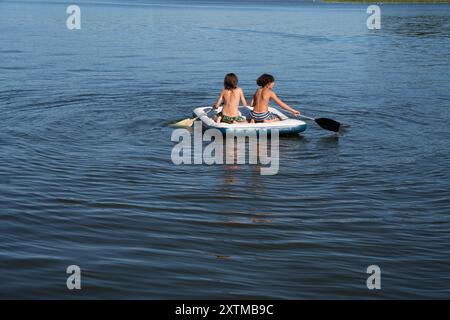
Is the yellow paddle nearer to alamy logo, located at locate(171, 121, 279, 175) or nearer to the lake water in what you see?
alamy logo, located at locate(171, 121, 279, 175)

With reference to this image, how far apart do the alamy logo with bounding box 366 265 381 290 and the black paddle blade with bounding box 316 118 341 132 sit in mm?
7557

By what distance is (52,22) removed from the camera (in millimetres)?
50500

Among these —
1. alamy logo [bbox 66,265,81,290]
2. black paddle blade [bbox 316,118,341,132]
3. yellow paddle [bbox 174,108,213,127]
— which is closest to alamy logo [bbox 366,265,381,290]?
alamy logo [bbox 66,265,81,290]

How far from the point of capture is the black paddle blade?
1582 cm

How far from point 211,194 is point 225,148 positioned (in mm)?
3382

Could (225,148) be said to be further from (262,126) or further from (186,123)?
(186,123)

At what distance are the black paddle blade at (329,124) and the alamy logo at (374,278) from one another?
7557 millimetres

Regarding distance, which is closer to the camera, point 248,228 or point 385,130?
point 248,228

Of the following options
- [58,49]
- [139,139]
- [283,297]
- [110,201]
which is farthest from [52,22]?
[283,297]

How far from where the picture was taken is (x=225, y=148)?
48.2 feet

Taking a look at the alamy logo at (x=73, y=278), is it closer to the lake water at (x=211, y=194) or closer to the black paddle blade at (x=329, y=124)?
the lake water at (x=211, y=194)

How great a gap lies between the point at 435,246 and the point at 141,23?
4400cm

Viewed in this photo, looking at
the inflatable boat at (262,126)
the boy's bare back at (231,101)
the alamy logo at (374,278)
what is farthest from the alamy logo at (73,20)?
the alamy logo at (374,278)
